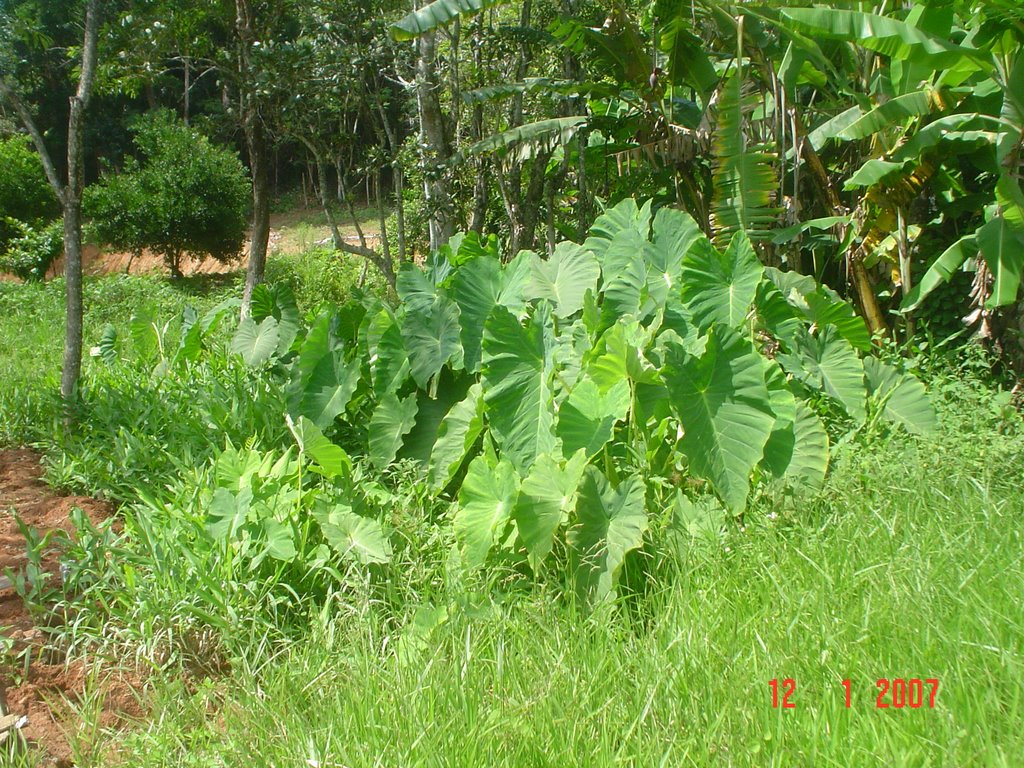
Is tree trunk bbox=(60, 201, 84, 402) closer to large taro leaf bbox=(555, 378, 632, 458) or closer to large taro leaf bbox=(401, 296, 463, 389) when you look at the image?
large taro leaf bbox=(401, 296, 463, 389)

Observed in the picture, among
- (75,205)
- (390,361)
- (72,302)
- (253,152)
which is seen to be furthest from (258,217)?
(390,361)

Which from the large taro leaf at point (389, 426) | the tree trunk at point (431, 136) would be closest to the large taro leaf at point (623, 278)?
the large taro leaf at point (389, 426)

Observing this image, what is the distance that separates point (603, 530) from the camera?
2.72 m

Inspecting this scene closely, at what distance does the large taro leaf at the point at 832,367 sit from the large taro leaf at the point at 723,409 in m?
0.70

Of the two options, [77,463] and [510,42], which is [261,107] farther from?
[77,463]

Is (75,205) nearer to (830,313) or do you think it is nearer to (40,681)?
(40,681)

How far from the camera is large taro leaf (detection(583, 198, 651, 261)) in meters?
3.97

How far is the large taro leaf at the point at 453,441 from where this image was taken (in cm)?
335

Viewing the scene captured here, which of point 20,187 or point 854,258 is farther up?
point 20,187

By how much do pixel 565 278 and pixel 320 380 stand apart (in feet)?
3.87

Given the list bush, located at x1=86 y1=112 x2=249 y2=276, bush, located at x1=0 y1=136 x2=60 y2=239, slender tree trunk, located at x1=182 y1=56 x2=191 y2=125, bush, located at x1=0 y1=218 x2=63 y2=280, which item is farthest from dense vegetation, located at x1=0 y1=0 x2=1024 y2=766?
bush, located at x1=0 y1=136 x2=60 y2=239

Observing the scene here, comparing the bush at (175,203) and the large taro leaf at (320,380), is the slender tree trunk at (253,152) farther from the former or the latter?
the bush at (175,203)

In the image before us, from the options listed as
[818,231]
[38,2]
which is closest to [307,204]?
[38,2]

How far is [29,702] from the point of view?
7.97 feet
